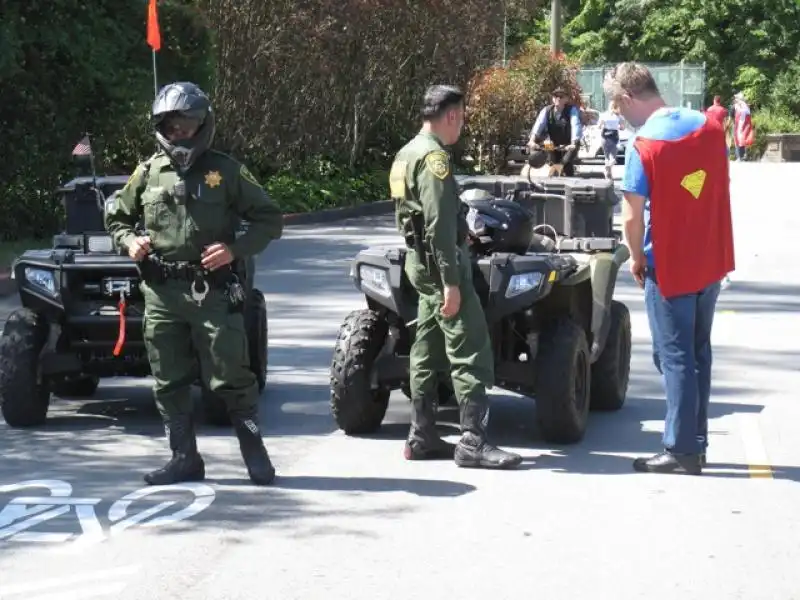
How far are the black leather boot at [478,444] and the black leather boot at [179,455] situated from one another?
1295mm

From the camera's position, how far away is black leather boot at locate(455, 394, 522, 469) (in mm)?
7898

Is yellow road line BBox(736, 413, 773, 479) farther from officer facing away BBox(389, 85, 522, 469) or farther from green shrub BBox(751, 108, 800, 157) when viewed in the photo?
green shrub BBox(751, 108, 800, 157)

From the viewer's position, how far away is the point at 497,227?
28.7 ft

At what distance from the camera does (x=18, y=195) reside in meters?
20.0

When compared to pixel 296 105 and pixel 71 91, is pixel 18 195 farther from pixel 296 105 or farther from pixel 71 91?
pixel 296 105

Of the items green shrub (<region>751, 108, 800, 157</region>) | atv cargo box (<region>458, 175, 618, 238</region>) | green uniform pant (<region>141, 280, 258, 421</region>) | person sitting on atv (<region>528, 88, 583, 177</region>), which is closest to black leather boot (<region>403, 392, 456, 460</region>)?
green uniform pant (<region>141, 280, 258, 421</region>)

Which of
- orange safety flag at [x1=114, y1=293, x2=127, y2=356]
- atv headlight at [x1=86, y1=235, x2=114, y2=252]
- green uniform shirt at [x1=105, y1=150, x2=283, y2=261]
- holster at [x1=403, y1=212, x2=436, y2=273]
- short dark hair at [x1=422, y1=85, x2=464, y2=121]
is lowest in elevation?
orange safety flag at [x1=114, y1=293, x2=127, y2=356]

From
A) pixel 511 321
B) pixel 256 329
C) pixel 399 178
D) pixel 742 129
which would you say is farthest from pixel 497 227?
pixel 742 129

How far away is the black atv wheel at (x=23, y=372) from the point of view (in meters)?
8.78

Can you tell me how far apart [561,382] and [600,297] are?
0.88 metres

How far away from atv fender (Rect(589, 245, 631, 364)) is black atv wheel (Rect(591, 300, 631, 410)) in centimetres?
34

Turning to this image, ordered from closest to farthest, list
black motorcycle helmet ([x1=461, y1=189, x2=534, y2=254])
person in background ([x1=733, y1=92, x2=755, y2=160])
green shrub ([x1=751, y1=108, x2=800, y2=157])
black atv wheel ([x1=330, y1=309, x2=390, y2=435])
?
black atv wheel ([x1=330, y1=309, x2=390, y2=435]) → black motorcycle helmet ([x1=461, y1=189, x2=534, y2=254]) → person in background ([x1=733, y1=92, x2=755, y2=160]) → green shrub ([x1=751, y1=108, x2=800, y2=157])

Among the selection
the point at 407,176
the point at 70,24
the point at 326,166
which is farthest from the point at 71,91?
the point at 407,176

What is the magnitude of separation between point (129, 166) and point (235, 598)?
58.3 ft
